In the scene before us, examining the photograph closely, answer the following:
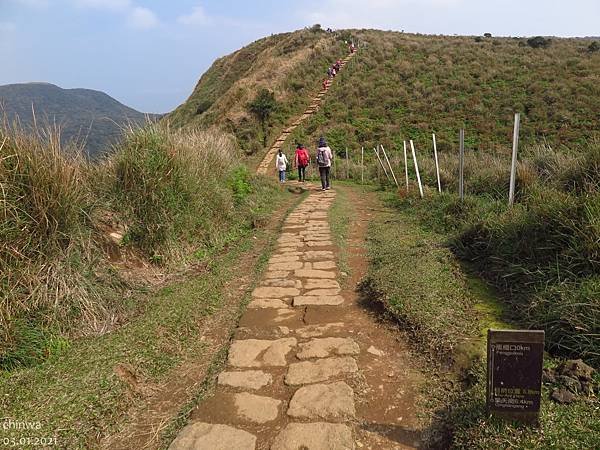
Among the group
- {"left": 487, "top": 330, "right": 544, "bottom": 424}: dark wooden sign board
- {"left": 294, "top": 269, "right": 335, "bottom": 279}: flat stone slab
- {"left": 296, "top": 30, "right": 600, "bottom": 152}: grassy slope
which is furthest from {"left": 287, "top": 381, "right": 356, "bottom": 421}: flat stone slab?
{"left": 296, "top": 30, "right": 600, "bottom": 152}: grassy slope

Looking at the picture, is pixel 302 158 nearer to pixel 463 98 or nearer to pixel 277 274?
pixel 277 274

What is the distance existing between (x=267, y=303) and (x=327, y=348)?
1.09 meters

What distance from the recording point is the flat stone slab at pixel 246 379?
2.91m

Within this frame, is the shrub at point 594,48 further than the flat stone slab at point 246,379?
Yes

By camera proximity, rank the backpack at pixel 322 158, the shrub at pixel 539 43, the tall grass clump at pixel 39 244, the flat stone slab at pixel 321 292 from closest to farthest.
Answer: the tall grass clump at pixel 39 244
the flat stone slab at pixel 321 292
the backpack at pixel 322 158
the shrub at pixel 539 43

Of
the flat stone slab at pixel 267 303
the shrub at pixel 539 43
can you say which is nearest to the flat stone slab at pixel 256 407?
the flat stone slab at pixel 267 303

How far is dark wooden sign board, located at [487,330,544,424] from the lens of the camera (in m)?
2.14

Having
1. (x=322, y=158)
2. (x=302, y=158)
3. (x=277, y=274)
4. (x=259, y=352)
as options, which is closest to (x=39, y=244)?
(x=259, y=352)

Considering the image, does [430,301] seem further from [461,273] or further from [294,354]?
[294,354]

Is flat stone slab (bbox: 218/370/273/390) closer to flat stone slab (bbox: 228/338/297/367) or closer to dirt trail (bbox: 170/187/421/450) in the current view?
dirt trail (bbox: 170/187/421/450)

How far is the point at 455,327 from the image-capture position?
10.8ft

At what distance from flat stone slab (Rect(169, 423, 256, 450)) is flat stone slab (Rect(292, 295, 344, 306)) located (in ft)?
6.03

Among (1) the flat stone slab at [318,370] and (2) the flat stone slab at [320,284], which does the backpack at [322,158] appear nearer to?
(2) the flat stone slab at [320,284]

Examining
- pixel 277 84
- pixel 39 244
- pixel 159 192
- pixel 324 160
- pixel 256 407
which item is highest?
pixel 277 84
